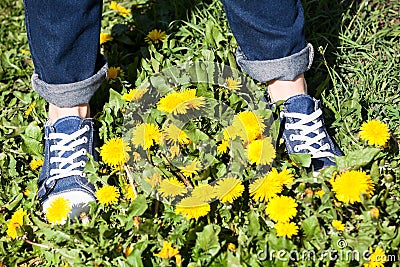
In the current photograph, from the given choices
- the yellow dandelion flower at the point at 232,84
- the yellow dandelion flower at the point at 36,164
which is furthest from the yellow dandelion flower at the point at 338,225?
the yellow dandelion flower at the point at 36,164

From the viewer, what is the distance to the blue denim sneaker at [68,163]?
1.62 meters

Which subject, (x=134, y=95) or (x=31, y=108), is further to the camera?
(x=31, y=108)

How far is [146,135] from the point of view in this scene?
1.61 meters

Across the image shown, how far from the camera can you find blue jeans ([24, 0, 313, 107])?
149cm

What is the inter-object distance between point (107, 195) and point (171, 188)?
16cm

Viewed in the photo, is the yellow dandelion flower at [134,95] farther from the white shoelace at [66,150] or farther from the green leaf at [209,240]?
the green leaf at [209,240]

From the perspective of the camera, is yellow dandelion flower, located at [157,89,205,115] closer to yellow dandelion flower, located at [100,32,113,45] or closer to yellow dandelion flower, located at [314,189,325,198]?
yellow dandelion flower, located at [314,189,325,198]

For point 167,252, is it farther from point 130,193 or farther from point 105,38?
point 105,38

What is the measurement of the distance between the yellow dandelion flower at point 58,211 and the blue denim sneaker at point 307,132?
0.59m

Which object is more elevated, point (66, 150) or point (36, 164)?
point (66, 150)

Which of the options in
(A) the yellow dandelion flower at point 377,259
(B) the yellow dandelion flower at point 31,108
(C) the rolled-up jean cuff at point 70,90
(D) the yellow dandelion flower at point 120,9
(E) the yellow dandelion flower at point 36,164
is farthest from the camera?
(D) the yellow dandelion flower at point 120,9

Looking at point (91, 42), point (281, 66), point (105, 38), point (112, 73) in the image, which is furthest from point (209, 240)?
point (105, 38)

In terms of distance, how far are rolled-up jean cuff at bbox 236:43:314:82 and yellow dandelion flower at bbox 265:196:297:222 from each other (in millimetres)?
349

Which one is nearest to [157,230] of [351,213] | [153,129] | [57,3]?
[153,129]
